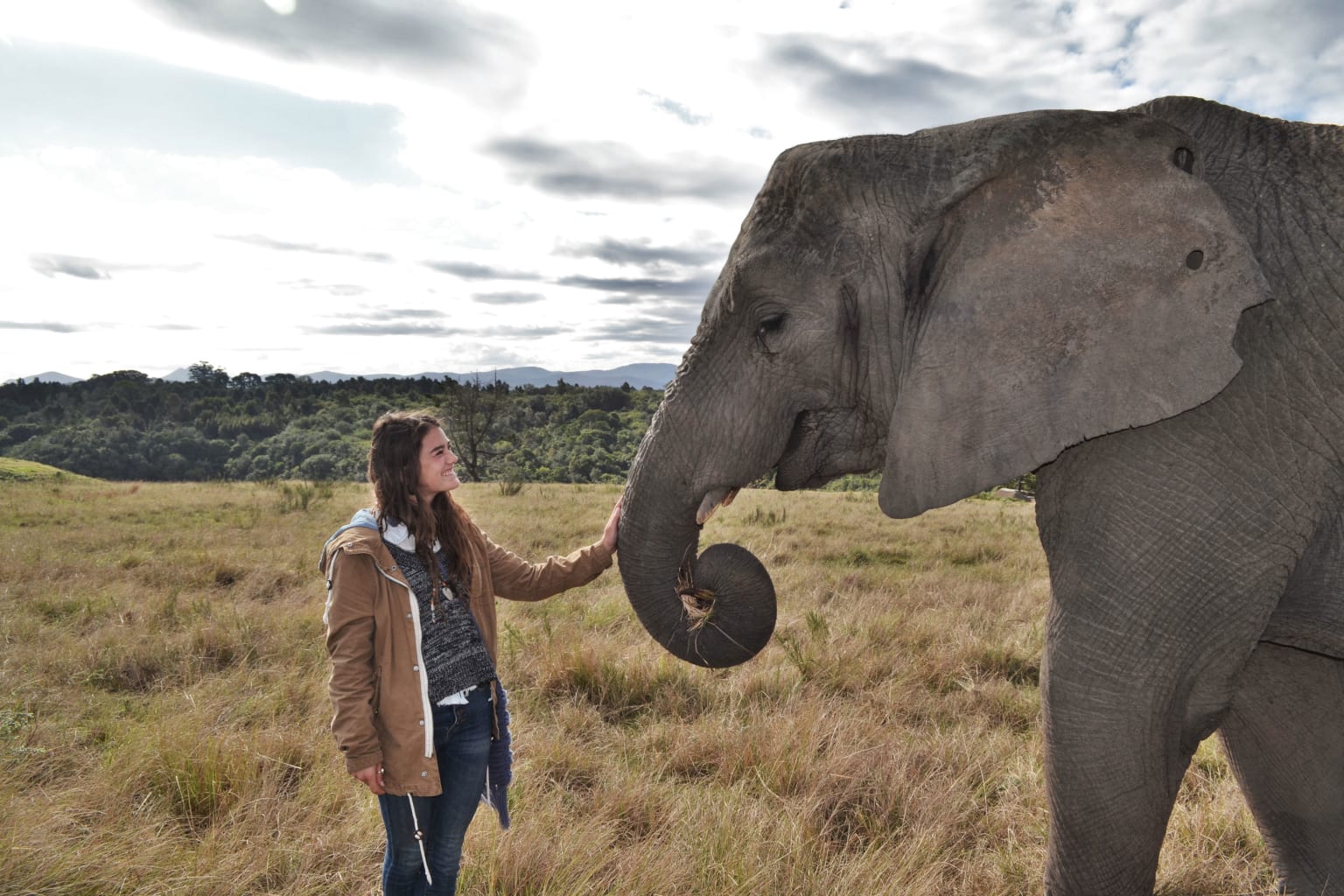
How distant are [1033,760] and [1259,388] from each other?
2.76 meters

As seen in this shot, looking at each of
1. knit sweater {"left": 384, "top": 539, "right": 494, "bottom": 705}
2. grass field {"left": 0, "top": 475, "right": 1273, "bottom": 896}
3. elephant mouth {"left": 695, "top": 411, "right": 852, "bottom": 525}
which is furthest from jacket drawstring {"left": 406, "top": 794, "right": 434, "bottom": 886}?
elephant mouth {"left": 695, "top": 411, "right": 852, "bottom": 525}

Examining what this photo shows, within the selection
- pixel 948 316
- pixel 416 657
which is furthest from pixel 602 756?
pixel 948 316

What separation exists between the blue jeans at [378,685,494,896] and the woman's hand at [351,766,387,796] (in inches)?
5.6

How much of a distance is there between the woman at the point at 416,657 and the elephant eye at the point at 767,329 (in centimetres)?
95

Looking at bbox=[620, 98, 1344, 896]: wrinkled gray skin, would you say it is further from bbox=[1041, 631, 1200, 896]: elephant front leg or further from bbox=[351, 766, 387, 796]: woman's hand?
bbox=[351, 766, 387, 796]: woman's hand

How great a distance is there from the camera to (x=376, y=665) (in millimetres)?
2643

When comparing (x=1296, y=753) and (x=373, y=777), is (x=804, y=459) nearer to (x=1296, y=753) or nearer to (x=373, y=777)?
(x=373, y=777)

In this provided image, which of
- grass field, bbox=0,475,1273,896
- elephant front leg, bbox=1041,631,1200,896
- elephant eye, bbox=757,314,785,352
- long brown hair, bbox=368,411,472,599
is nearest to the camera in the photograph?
elephant front leg, bbox=1041,631,1200,896

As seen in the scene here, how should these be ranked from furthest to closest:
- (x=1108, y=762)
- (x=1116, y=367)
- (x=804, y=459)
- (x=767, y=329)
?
(x=804, y=459)
(x=767, y=329)
(x=1108, y=762)
(x=1116, y=367)

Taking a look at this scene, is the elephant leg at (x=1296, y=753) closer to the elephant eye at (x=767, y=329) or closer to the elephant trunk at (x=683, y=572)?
the elephant trunk at (x=683, y=572)

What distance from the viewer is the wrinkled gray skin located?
6.69 ft

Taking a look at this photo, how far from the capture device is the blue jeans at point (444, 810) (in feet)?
8.86

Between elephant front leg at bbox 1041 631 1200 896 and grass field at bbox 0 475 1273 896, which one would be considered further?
grass field at bbox 0 475 1273 896

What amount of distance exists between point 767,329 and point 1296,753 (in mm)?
2266
